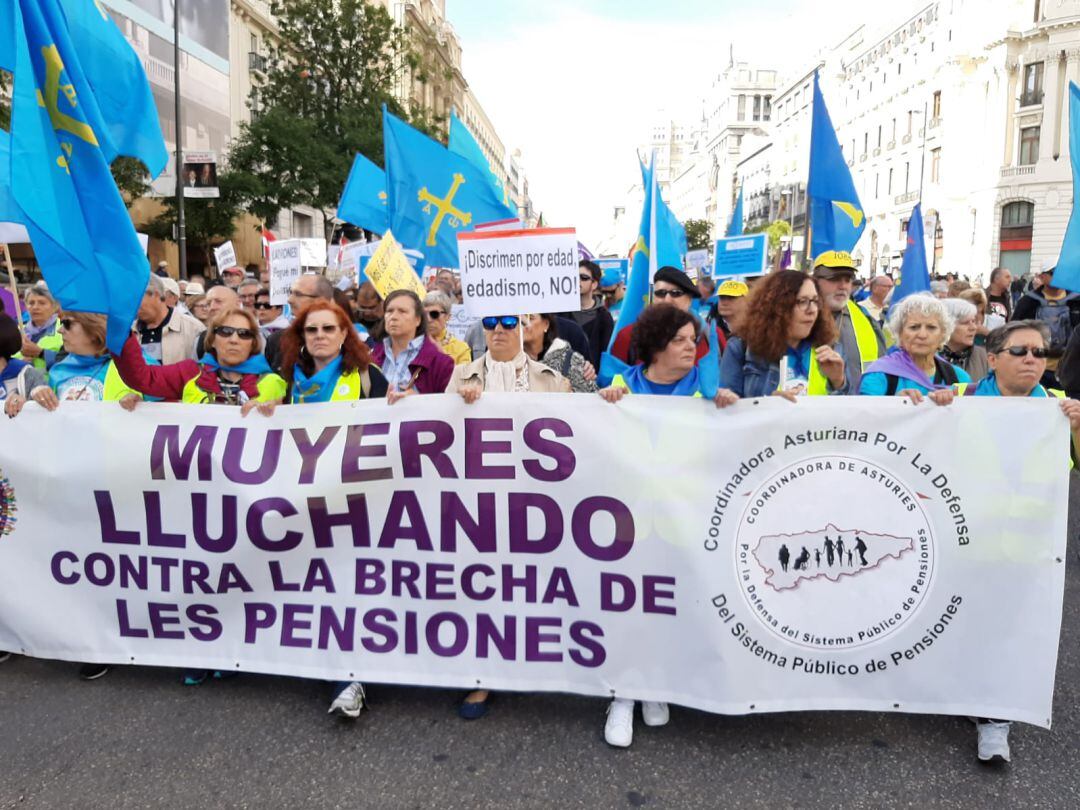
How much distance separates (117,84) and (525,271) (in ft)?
7.63

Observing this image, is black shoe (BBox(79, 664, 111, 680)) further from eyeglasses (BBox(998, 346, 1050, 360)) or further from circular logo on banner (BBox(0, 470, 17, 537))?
eyeglasses (BBox(998, 346, 1050, 360))

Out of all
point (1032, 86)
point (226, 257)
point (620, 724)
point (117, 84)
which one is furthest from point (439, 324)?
point (1032, 86)

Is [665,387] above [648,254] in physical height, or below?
below

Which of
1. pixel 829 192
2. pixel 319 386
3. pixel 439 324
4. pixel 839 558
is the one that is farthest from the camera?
pixel 829 192

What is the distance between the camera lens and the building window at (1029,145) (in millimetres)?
53938

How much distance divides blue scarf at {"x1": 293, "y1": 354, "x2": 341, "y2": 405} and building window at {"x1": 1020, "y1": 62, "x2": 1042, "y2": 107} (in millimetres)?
62004

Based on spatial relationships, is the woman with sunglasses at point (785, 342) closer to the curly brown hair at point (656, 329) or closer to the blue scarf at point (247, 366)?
the curly brown hair at point (656, 329)

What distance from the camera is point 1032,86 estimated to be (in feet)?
178

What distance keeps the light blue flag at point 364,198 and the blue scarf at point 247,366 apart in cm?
558

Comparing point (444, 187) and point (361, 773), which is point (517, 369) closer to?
point (361, 773)

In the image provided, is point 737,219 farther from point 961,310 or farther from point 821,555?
point 821,555

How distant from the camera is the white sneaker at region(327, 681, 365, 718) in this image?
10.8 ft

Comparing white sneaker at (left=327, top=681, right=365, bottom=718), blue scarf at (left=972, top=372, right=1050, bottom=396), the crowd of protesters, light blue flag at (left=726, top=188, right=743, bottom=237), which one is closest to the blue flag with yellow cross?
the crowd of protesters

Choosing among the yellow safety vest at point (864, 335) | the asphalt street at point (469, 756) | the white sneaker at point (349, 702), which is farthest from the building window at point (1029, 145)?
the white sneaker at point (349, 702)
